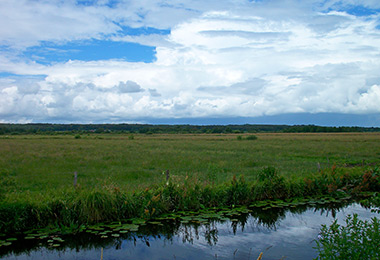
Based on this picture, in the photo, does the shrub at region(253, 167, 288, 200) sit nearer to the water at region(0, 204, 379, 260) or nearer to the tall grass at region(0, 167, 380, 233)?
the tall grass at region(0, 167, 380, 233)

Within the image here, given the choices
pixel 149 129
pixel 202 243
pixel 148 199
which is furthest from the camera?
pixel 149 129

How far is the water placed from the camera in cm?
822

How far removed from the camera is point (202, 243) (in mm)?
9039

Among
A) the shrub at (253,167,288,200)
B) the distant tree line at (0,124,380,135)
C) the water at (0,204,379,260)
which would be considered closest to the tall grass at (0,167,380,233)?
the shrub at (253,167,288,200)

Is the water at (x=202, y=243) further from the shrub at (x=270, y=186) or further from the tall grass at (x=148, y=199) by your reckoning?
the shrub at (x=270, y=186)

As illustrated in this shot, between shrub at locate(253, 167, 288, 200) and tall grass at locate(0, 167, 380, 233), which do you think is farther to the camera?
shrub at locate(253, 167, 288, 200)

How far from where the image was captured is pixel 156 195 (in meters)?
11.3

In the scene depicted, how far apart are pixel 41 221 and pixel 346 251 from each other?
28.0 feet

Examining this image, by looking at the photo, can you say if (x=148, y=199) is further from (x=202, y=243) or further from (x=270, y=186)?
(x=270, y=186)

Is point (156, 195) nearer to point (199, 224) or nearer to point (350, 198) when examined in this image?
point (199, 224)

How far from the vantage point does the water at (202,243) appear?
8219 mm

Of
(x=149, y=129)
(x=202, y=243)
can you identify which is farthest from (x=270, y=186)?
(x=149, y=129)

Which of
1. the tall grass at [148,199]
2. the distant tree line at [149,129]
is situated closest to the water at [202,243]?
the tall grass at [148,199]

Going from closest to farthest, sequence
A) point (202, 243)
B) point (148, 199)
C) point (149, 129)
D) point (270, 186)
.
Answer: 1. point (202, 243)
2. point (148, 199)
3. point (270, 186)
4. point (149, 129)
